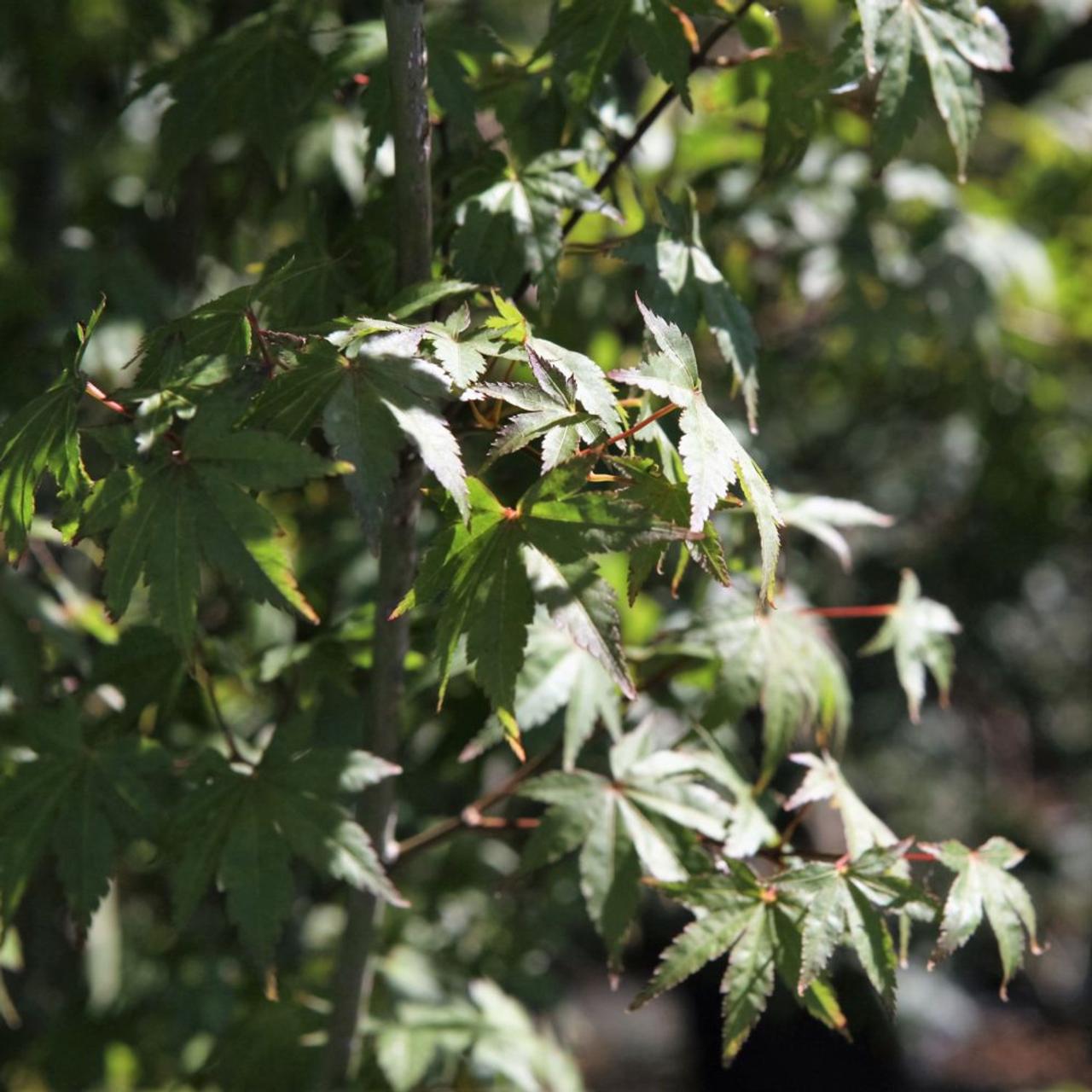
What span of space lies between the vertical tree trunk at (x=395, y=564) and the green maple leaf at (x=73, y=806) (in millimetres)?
231

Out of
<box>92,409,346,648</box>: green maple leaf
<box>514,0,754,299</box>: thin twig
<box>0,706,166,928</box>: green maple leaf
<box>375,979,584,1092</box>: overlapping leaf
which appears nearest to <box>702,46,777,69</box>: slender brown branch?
<box>514,0,754,299</box>: thin twig

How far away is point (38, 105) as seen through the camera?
83.1 inches

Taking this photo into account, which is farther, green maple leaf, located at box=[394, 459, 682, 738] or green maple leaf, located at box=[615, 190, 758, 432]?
green maple leaf, located at box=[615, 190, 758, 432]

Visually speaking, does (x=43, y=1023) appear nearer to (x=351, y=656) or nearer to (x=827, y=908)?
(x=351, y=656)

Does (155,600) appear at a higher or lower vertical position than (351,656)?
higher

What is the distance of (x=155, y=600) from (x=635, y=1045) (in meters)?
3.74

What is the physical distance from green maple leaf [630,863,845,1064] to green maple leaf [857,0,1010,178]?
0.70 meters

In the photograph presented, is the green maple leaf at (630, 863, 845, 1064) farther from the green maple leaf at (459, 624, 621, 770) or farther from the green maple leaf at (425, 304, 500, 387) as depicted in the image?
the green maple leaf at (425, 304, 500, 387)

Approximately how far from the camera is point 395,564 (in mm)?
1226

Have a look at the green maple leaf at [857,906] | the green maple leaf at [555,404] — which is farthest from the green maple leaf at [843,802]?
the green maple leaf at [555,404]

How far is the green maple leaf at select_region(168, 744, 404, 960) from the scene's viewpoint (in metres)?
1.19

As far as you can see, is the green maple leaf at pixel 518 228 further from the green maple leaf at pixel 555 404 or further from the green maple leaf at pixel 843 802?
the green maple leaf at pixel 843 802

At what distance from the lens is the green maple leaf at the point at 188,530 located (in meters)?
0.95

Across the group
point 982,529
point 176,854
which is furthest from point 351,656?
point 982,529
